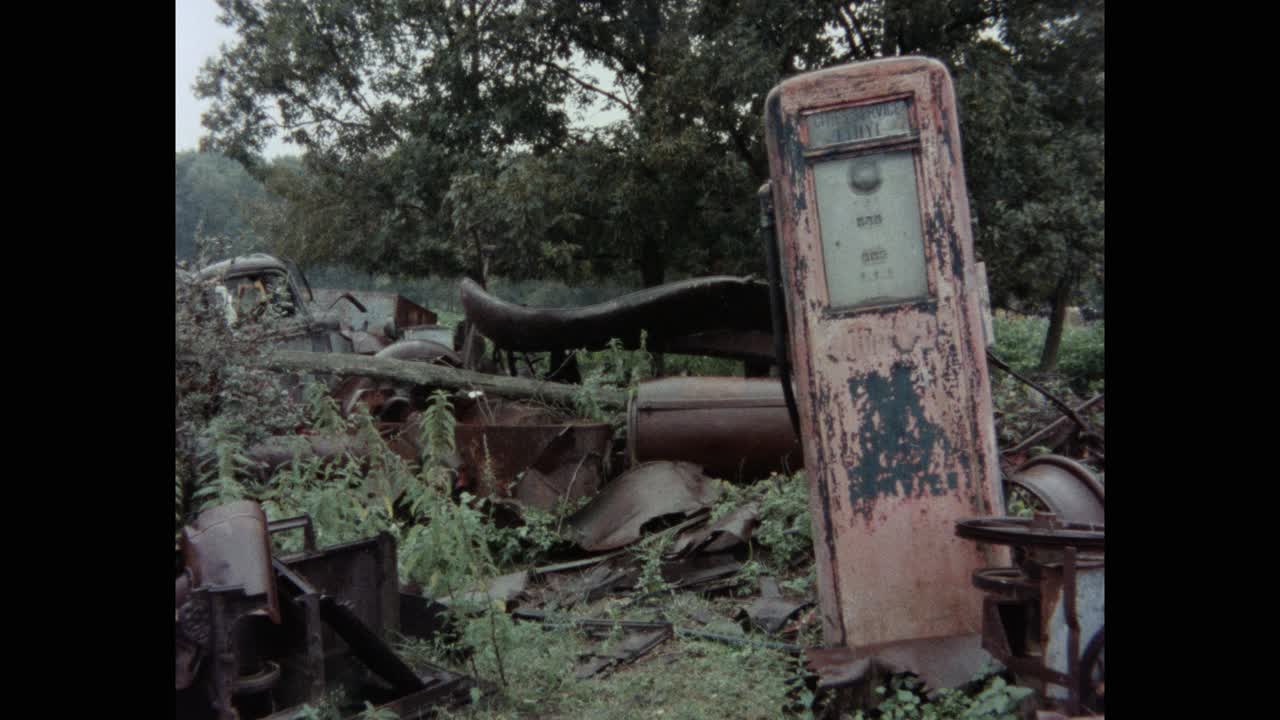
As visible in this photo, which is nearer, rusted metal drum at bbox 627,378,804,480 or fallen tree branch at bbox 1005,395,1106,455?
fallen tree branch at bbox 1005,395,1106,455

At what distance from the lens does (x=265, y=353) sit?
575 centimetres

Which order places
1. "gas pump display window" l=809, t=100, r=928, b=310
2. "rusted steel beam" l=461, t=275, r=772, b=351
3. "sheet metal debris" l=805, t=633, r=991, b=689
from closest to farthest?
"sheet metal debris" l=805, t=633, r=991, b=689 < "gas pump display window" l=809, t=100, r=928, b=310 < "rusted steel beam" l=461, t=275, r=772, b=351

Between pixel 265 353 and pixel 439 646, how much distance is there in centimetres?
300

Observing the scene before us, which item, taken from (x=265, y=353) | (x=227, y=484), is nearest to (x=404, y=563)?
(x=227, y=484)

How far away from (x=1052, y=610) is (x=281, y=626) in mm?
2280

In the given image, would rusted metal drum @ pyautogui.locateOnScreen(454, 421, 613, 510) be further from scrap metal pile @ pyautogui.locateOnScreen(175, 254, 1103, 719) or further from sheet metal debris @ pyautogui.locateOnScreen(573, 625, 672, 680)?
sheet metal debris @ pyautogui.locateOnScreen(573, 625, 672, 680)

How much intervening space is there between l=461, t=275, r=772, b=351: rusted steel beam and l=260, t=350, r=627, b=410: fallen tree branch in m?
0.99

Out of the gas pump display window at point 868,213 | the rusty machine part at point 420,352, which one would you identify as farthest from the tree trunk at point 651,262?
the gas pump display window at point 868,213

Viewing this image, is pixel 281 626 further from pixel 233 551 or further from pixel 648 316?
pixel 648 316

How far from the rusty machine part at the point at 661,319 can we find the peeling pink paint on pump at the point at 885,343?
366 cm

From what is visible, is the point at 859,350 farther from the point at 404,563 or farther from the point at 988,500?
the point at 404,563

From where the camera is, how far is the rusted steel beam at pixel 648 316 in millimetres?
7227

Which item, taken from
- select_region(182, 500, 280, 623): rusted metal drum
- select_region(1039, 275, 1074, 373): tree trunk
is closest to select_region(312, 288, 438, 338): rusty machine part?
select_region(1039, 275, 1074, 373): tree trunk

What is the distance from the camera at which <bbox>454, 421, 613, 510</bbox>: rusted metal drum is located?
18.7 feet
